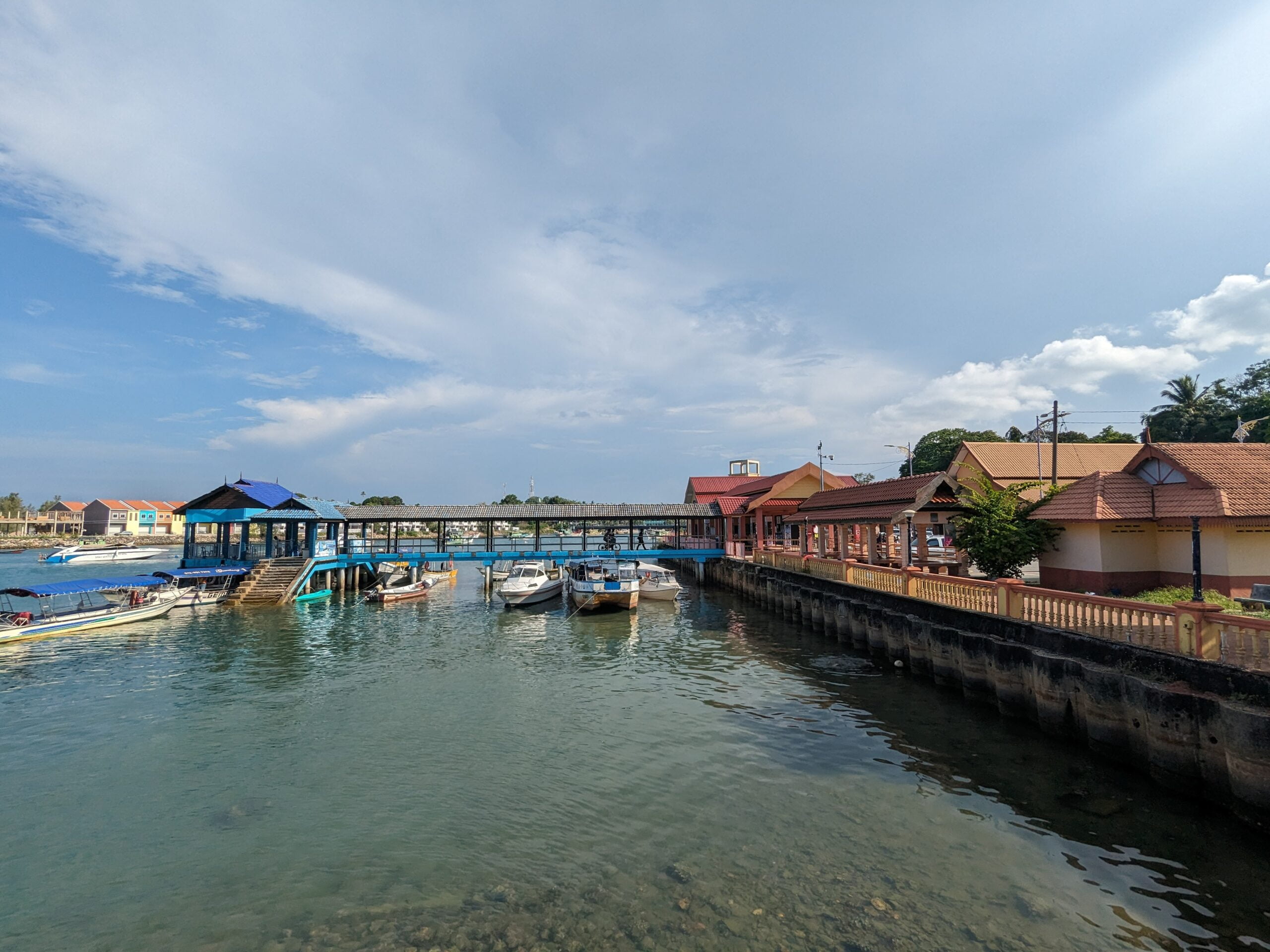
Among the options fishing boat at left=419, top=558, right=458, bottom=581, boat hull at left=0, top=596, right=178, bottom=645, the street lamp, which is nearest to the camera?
the street lamp

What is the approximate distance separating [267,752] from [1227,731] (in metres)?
17.2

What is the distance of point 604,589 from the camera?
33.6 meters

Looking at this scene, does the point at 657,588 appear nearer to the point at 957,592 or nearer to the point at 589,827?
the point at 957,592

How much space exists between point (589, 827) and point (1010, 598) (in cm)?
1140

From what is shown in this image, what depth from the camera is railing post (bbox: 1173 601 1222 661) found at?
10.2 m

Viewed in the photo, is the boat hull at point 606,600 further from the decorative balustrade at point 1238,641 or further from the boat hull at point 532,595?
the decorative balustrade at point 1238,641

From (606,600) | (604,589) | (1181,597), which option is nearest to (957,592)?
(1181,597)

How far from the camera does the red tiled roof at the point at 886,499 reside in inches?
942

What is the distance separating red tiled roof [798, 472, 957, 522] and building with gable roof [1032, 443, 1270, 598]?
13.1ft

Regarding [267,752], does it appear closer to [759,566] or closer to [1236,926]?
[1236,926]

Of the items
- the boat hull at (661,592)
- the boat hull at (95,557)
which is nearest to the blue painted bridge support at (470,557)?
the boat hull at (661,592)

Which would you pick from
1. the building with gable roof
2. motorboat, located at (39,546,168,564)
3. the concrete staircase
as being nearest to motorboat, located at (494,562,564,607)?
the concrete staircase

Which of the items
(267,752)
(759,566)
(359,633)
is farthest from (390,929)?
(759,566)

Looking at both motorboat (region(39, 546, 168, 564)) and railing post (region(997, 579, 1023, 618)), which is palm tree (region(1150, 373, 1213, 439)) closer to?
railing post (region(997, 579, 1023, 618))
